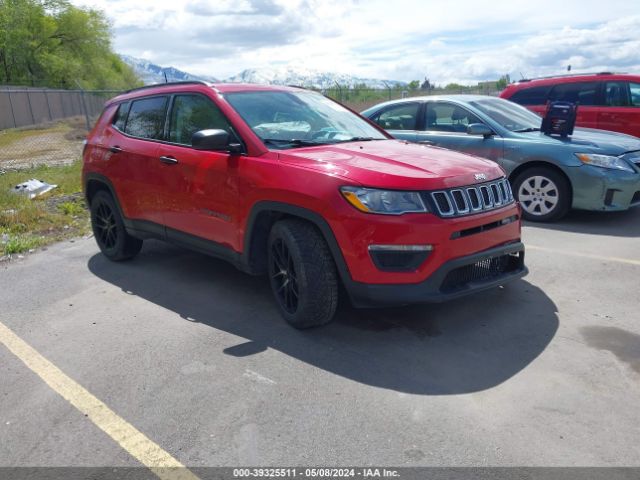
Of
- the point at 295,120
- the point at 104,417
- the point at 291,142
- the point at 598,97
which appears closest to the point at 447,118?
the point at 598,97

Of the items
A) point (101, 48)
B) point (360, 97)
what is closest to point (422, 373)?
point (360, 97)

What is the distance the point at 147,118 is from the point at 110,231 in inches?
55.0

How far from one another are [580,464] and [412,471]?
2.48 ft

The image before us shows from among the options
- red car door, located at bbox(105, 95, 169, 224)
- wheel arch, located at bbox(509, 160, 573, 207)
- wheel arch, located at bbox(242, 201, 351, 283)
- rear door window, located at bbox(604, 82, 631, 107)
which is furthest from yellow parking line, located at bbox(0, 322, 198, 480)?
rear door window, located at bbox(604, 82, 631, 107)

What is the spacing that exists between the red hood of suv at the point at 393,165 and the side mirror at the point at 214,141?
1.31 ft

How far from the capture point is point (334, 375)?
11.0ft

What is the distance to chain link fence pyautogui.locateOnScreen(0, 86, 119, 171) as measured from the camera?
1660cm

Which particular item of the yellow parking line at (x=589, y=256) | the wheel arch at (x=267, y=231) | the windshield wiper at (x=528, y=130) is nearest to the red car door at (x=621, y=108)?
the windshield wiper at (x=528, y=130)

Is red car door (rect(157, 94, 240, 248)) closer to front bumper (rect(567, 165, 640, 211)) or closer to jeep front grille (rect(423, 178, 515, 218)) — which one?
jeep front grille (rect(423, 178, 515, 218))

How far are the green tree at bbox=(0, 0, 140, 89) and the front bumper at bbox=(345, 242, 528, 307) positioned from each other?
43.3m

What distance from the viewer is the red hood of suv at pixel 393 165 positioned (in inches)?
139

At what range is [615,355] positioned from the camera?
136 inches

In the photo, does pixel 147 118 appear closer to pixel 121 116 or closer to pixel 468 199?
pixel 121 116

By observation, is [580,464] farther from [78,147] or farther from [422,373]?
[78,147]
